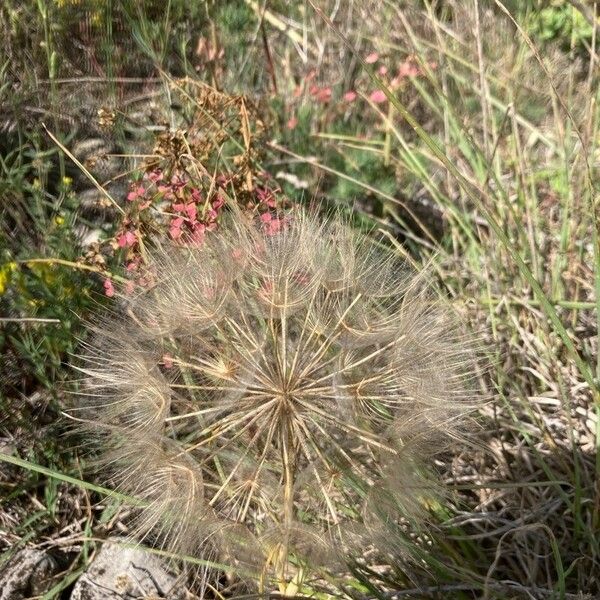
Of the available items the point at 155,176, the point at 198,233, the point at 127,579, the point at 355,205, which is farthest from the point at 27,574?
the point at 355,205

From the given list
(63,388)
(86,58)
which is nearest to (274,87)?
(86,58)

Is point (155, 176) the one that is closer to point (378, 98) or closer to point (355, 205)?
point (355, 205)

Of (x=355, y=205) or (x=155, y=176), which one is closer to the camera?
(x=155, y=176)

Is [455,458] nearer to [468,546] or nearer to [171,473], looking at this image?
[468,546]

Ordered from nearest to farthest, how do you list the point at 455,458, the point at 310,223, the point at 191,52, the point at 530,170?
the point at 310,223 < the point at 455,458 < the point at 530,170 < the point at 191,52

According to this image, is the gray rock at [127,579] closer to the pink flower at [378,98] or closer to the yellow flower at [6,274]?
the yellow flower at [6,274]

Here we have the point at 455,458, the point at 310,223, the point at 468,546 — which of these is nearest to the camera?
the point at 310,223

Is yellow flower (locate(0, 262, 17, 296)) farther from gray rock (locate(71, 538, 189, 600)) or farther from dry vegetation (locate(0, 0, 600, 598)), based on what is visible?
gray rock (locate(71, 538, 189, 600))
